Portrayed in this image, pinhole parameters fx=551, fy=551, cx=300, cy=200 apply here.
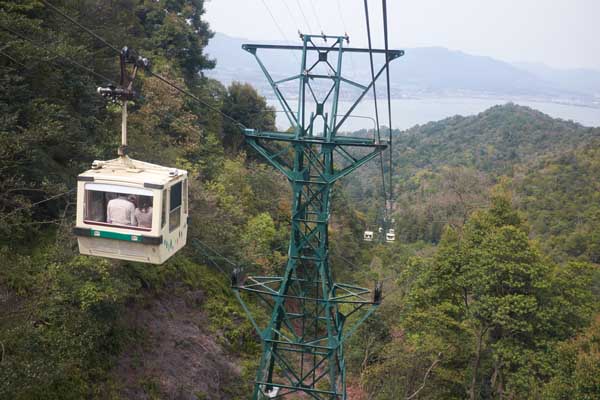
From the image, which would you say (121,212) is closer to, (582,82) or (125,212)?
(125,212)

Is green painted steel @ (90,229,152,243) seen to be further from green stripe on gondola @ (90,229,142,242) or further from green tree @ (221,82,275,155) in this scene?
green tree @ (221,82,275,155)

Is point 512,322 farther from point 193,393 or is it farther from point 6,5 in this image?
point 6,5

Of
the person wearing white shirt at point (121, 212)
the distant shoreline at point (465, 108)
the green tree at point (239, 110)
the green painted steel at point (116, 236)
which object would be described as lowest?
the green painted steel at point (116, 236)

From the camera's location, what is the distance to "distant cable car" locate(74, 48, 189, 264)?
6402 millimetres

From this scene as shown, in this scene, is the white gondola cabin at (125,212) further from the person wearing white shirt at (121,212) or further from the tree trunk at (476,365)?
the tree trunk at (476,365)

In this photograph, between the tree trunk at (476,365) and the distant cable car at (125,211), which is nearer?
the distant cable car at (125,211)

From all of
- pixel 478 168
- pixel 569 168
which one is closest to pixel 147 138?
pixel 569 168

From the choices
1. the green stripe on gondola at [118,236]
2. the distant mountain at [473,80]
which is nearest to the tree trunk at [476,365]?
the green stripe on gondola at [118,236]

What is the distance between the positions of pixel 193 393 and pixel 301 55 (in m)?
7.13

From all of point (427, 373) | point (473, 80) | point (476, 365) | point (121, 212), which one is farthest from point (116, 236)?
point (473, 80)

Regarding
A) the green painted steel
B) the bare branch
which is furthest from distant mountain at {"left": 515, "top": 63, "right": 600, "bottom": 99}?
the green painted steel

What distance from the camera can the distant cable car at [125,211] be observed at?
21.0 feet

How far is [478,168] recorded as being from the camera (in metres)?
61.9

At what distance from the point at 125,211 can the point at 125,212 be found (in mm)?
13
